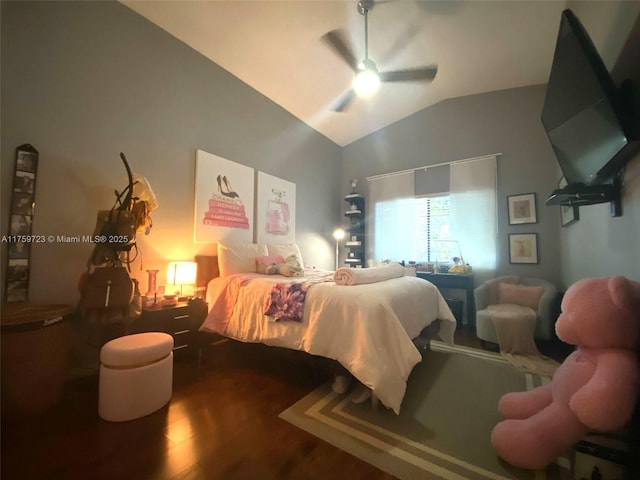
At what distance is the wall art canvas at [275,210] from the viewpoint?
3.63 m

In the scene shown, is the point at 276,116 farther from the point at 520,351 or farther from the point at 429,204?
the point at 520,351

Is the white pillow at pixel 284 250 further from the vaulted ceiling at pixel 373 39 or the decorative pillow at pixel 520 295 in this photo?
the decorative pillow at pixel 520 295

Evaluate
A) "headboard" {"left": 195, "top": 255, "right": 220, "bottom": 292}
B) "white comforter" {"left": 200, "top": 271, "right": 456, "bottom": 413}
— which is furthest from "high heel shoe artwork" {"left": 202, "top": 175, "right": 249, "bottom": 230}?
"white comforter" {"left": 200, "top": 271, "right": 456, "bottom": 413}

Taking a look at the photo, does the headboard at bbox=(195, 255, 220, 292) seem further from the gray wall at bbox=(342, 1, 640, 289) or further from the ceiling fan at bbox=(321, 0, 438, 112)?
the gray wall at bbox=(342, 1, 640, 289)

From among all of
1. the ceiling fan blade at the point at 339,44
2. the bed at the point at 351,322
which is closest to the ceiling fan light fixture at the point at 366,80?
the ceiling fan blade at the point at 339,44

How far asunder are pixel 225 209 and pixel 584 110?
10.5 feet

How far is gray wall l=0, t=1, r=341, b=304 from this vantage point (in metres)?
1.88

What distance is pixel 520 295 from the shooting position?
2.99 meters

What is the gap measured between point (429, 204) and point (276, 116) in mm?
2782

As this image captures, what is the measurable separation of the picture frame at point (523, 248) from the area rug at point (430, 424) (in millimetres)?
1764

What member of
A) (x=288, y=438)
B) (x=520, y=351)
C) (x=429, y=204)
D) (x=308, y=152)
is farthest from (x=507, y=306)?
(x=308, y=152)

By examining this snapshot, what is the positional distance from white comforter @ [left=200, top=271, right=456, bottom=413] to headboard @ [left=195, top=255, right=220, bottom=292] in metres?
0.52

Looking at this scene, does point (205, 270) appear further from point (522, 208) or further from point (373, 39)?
point (522, 208)

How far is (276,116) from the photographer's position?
389 centimetres
